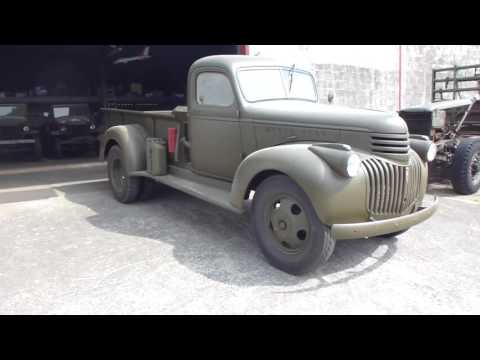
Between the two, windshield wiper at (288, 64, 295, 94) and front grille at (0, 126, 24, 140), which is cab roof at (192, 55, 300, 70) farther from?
front grille at (0, 126, 24, 140)

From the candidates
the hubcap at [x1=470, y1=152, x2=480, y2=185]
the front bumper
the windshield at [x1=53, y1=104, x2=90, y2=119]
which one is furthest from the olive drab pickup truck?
the windshield at [x1=53, y1=104, x2=90, y2=119]

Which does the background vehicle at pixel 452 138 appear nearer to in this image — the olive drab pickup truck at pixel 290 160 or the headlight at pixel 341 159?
the olive drab pickup truck at pixel 290 160

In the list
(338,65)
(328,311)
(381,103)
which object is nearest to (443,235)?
(328,311)

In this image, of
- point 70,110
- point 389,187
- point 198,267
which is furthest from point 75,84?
point 389,187

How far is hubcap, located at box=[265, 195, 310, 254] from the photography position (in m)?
3.46

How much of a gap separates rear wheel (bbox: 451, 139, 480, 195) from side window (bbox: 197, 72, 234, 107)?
3.80 meters

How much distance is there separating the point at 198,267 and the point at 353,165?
1.56 m

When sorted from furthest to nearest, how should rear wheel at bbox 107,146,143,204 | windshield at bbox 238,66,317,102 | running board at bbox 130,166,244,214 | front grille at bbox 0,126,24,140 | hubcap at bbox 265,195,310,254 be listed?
front grille at bbox 0,126,24,140 < rear wheel at bbox 107,146,143,204 < windshield at bbox 238,66,317,102 < running board at bbox 130,166,244,214 < hubcap at bbox 265,195,310,254

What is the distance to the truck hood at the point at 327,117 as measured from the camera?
11.5 ft

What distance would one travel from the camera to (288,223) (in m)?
3.52

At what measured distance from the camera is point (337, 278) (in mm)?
3488

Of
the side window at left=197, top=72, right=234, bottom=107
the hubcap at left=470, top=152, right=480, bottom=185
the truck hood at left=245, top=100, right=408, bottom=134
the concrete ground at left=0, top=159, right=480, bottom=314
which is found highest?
the side window at left=197, top=72, right=234, bottom=107

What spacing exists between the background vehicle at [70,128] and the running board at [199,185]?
530cm

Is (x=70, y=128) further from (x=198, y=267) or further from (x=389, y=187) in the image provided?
(x=389, y=187)
